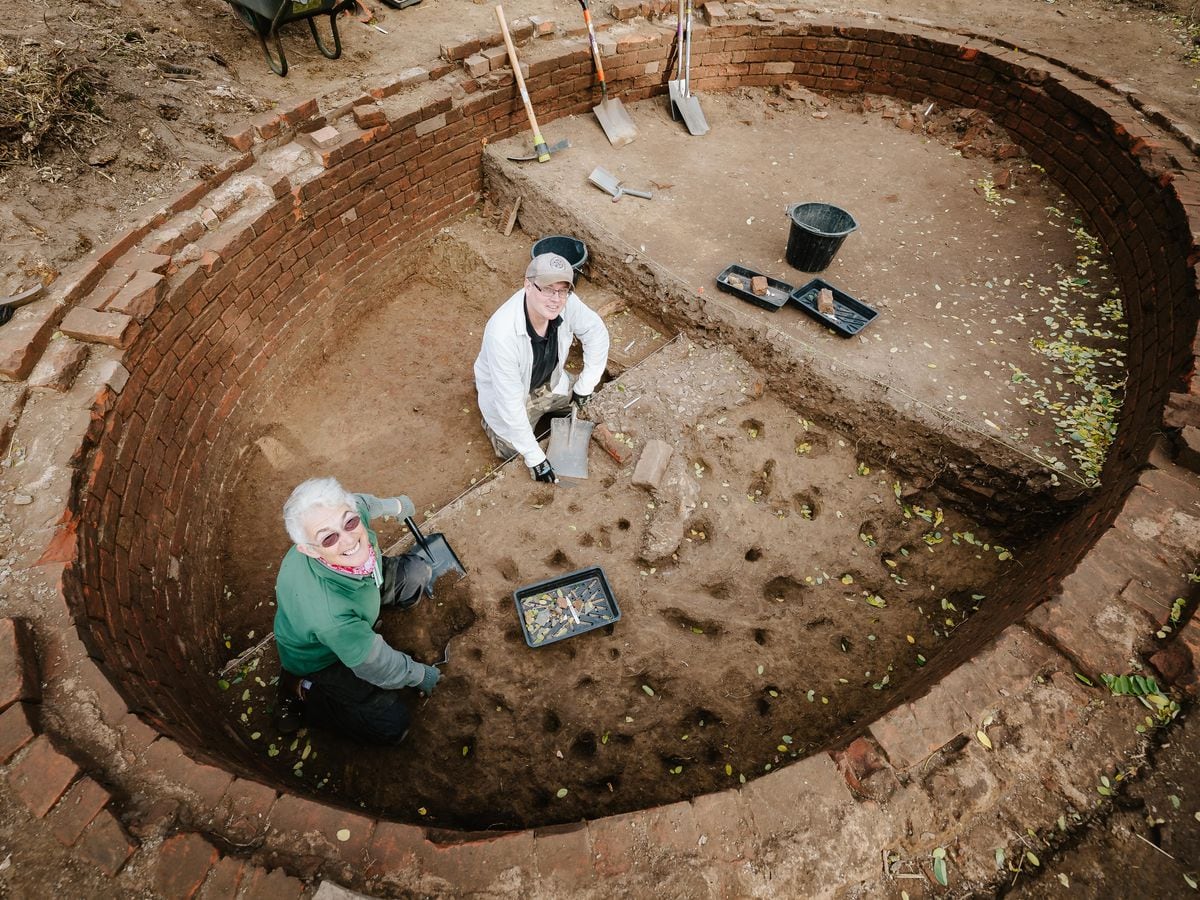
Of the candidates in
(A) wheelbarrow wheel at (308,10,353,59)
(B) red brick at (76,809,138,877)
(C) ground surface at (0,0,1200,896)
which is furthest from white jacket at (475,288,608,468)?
(A) wheelbarrow wheel at (308,10,353,59)

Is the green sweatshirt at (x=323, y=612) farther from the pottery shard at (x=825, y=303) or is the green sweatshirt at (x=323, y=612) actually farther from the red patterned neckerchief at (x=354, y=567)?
the pottery shard at (x=825, y=303)

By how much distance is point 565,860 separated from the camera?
6.84 feet

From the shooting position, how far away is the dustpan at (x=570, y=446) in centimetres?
395

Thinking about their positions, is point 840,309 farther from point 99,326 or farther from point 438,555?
point 99,326

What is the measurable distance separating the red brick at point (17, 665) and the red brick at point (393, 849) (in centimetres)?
134

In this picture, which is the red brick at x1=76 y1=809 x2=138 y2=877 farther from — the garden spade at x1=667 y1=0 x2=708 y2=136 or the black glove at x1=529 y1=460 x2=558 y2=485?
the garden spade at x1=667 y1=0 x2=708 y2=136

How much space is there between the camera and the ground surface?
2.17 m

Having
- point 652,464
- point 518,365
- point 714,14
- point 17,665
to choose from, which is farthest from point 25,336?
point 714,14

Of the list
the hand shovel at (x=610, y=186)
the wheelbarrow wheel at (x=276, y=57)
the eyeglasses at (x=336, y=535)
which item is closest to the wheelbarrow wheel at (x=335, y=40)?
the wheelbarrow wheel at (x=276, y=57)

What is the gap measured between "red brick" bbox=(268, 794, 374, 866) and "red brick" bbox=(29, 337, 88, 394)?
2.32 m

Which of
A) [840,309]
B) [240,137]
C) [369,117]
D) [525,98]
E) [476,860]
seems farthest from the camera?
[525,98]

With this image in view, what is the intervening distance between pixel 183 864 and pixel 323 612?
87cm

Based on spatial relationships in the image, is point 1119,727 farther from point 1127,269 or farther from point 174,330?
point 174,330

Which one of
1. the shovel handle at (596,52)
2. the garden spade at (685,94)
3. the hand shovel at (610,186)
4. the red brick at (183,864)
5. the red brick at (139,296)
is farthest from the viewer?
the garden spade at (685,94)
